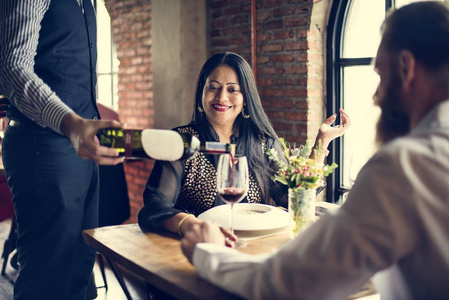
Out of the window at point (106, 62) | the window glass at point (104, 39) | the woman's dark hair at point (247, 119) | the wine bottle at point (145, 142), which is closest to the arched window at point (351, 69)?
the woman's dark hair at point (247, 119)

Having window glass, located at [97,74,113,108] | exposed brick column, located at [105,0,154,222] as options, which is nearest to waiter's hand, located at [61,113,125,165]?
exposed brick column, located at [105,0,154,222]

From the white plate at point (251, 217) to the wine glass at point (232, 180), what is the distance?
76 millimetres

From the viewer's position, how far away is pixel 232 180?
152 centimetres

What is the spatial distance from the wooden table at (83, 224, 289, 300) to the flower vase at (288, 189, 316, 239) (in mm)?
70

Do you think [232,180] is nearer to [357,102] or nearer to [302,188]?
[302,188]

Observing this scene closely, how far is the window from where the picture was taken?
575cm

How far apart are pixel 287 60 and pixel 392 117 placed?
259 cm

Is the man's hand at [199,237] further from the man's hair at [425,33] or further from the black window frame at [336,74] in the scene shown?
the black window frame at [336,74]

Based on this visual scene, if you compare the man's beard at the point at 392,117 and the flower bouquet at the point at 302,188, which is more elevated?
the man's beard at the point at 392,117

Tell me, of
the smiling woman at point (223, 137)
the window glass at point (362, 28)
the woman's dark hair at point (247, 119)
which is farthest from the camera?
the window glass at point (362, 28)

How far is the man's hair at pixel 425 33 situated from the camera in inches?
39.8

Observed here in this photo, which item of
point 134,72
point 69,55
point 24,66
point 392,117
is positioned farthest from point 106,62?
point 392,117

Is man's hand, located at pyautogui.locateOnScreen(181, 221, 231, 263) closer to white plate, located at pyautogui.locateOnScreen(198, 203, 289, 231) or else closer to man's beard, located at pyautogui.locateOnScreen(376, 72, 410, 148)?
white plate, located at pyautogui.locateOnScreen(198, 203, 289, 231)

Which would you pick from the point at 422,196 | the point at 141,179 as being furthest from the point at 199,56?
the point at 422,196
